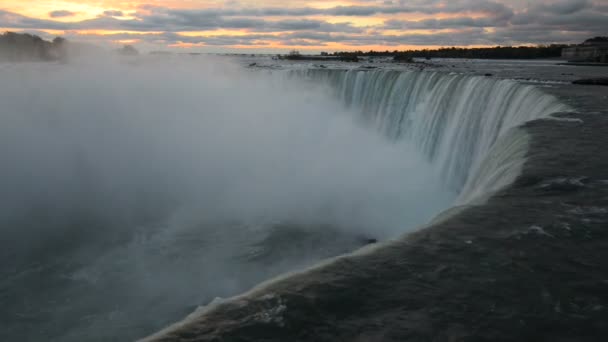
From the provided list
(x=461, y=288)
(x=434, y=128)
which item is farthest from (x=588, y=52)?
(x=461, y=288)

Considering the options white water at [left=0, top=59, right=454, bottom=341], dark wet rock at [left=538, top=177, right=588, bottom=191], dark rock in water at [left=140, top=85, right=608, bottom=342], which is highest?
dark wet rock at [left=538, top=177, right=588, bottom=191]

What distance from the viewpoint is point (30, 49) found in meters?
49.9

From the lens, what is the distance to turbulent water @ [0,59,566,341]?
11.9 m

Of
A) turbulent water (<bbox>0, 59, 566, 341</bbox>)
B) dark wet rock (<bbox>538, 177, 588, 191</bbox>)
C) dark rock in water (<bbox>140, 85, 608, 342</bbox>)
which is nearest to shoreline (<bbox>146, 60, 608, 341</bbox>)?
dark rock in water (<bbox>140, 85, 608, 342</bbox>)

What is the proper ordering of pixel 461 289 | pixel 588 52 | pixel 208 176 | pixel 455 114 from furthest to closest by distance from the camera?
pixel 588 52 < pixel 208 176 < pixel 455 114 < pixel 461 289

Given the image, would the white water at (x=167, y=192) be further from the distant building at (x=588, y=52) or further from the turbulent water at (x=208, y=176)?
the distant building at (x=588, y=52)

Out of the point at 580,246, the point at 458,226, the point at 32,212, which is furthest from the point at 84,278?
the point at 580,246

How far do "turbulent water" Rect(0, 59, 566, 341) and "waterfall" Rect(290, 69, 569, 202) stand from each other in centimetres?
7

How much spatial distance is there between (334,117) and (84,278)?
1724 cm

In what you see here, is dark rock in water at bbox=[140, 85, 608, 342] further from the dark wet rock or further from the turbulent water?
the turbulent water

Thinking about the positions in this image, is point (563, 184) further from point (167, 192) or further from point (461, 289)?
point (167, 192)

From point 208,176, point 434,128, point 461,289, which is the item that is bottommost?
point 208,176

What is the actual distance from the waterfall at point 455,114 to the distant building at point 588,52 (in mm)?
23363

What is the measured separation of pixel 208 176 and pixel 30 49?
3696 cm
